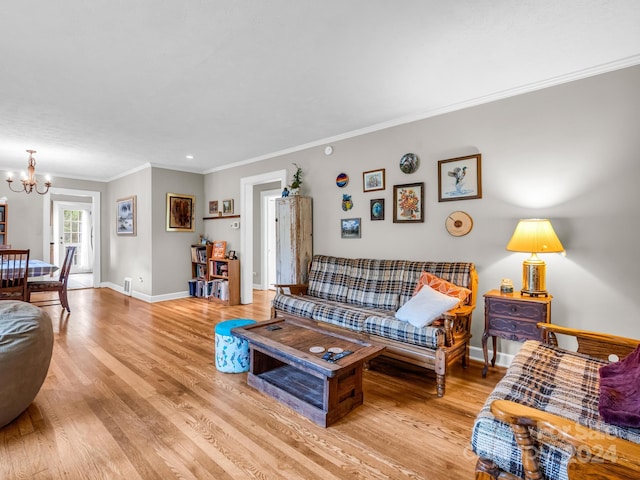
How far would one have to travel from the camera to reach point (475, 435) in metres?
1.24

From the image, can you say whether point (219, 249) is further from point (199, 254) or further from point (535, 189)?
point (535, 189)

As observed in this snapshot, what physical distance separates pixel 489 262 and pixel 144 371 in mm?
3194

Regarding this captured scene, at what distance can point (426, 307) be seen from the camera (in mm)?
2621

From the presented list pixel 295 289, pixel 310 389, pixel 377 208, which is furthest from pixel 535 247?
pixel 295 289

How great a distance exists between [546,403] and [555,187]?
2038mm

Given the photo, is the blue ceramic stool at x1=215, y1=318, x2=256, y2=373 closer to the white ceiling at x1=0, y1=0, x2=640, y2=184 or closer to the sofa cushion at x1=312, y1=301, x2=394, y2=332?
the sofa cushion at x1=312, y1=301, x2=394, y2=332

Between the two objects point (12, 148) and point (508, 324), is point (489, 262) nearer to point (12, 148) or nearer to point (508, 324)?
point (508, 324)

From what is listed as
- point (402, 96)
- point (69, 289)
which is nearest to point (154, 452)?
point (402, 96)

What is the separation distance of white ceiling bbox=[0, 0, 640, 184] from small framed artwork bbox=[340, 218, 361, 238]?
1.10m

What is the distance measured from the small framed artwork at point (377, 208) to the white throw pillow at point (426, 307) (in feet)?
4.06

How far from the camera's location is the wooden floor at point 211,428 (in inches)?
65.6

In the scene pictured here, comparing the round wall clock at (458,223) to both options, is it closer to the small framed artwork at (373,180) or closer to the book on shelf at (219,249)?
the small framed artwork at (373,180)

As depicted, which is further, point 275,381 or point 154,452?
point 275,381

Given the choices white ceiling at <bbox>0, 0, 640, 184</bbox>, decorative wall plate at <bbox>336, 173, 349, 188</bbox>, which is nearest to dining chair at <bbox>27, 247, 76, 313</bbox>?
white ceiling at <bbox>0, 0, 640, 184</bbox>
